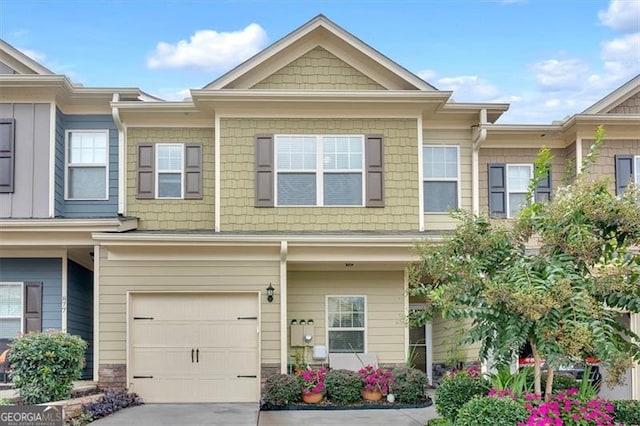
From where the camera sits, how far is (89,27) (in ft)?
52.1

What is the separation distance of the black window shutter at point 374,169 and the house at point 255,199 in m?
0.03

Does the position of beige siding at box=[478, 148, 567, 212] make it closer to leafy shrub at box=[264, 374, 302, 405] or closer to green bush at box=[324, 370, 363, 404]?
green bush at box=[324, 370, 363, 404]

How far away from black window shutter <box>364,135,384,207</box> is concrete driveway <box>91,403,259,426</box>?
456 cm

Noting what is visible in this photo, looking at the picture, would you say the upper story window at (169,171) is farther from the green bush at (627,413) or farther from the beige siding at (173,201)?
the green bush at (627,413)

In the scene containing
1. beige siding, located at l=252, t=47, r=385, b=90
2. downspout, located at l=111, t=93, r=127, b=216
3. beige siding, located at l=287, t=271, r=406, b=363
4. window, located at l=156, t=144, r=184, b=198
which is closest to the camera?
beige siding, located at l=287, t=271, r=406, b=363

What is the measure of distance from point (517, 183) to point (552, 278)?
7.86 metres

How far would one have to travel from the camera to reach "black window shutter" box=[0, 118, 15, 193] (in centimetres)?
1351

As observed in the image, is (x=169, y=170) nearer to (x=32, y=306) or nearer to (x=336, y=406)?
(x=32, y=306)

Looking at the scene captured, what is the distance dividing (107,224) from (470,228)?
22.7 feet

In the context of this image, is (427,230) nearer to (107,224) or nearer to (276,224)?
(276,224)

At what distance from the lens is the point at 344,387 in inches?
463

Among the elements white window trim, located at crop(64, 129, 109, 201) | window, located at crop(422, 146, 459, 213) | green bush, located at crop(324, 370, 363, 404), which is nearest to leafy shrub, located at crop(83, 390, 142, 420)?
green bush, located at crop(324, 370, 363, 404)

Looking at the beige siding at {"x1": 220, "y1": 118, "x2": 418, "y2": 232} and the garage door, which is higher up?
the beige siding at {"x1": 220, "y1": 118, "x2": 418, "y2": 232}

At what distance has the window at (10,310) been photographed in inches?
523
